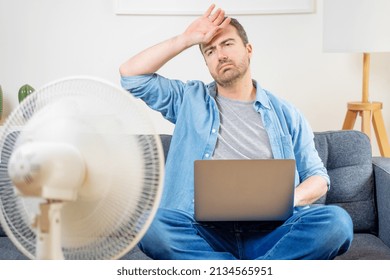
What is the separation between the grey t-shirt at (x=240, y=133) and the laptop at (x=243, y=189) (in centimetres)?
7

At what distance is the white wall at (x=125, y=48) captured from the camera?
68.4 inches

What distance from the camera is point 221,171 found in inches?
62.6

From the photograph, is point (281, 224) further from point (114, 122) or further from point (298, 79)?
point (114, 122)

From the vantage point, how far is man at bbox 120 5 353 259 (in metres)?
1.64

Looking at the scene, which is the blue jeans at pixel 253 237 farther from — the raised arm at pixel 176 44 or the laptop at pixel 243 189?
the raised arm at pixel 176 44

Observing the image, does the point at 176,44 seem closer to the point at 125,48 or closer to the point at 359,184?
the point at 125,48

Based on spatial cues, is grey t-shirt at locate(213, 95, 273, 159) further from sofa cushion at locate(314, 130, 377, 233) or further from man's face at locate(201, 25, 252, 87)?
sofa cushion at locate(314, 130, 377, 233)

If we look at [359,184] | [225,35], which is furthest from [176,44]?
[359,184]

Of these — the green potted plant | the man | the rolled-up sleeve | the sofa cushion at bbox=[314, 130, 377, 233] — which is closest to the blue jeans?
the man

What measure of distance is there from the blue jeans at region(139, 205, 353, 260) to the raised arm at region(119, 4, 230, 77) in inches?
14.5

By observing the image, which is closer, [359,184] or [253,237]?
[253,237]

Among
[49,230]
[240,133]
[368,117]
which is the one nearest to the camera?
[49,230]

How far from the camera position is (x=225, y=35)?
1698 mm

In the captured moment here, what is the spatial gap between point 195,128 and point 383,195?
557mm
